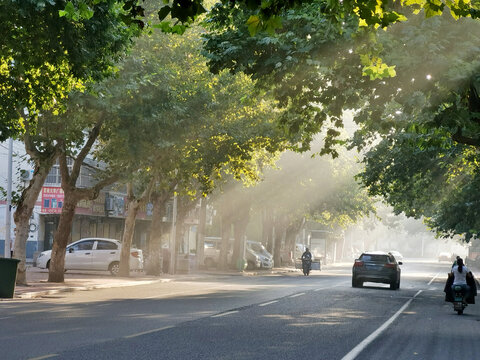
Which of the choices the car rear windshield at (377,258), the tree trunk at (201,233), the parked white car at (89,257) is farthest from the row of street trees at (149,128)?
the tree trunk at (201,233)

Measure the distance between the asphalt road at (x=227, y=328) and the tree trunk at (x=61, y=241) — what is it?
5385 millimetres

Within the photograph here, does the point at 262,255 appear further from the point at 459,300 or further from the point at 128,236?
the point at 459,300

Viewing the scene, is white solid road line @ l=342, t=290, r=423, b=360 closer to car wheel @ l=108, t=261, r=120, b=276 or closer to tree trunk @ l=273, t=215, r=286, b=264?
car wheel @ l=108, t=261, r=120, b=276

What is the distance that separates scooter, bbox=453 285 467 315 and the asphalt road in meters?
0.27

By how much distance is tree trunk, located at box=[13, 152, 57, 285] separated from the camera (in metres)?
27.1

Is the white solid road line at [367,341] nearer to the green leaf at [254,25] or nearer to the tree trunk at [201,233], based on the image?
the green leaf at [254,25]

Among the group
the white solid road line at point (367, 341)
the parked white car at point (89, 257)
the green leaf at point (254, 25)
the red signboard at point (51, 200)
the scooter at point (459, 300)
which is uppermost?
the red signboard at point (51, 200)

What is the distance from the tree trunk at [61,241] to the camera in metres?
Result: 30.0

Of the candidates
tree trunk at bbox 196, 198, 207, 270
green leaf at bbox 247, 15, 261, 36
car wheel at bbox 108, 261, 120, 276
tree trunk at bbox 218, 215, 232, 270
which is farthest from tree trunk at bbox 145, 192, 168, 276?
green leaf at bbox 247, 15, 261, 36

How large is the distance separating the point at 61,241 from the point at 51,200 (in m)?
20.9

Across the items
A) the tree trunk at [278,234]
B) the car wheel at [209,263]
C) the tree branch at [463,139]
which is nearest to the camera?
the tree branch at [463,139]

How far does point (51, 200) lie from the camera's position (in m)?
50.4

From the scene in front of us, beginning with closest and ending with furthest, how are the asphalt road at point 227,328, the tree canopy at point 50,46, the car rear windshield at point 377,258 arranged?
1. the asphalt road at point 227,328
2. the tree canopy at point 50,46
3. the car rear windshield at point 377,258

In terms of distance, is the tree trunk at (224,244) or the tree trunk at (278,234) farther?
the tree trunk at (278,234)
